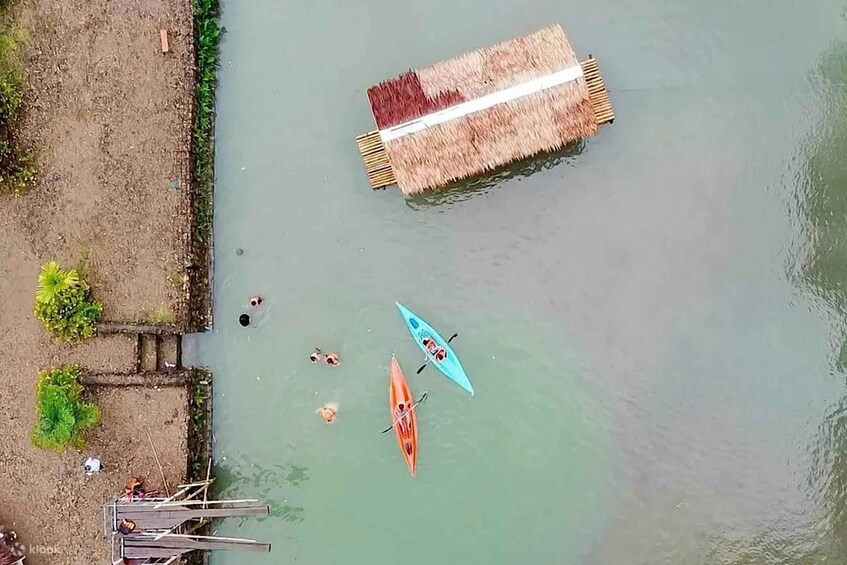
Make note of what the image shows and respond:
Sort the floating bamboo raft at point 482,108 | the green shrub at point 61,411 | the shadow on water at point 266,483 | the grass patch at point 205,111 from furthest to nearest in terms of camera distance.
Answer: the shadow on water at point 266,483 → the grass patch at point 205,111 → the green shrub at point 61,411 → the floating bamboo raft at point 482,108

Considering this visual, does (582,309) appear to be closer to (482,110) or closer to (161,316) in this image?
(482,110)

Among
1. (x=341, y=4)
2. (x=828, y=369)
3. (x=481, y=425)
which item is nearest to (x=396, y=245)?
(x=481, y=425)

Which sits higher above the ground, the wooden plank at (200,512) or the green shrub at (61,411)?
the green shrub at (61,411)

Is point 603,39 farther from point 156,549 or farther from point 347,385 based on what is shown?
point 156,549

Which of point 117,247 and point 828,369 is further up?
point 117,247

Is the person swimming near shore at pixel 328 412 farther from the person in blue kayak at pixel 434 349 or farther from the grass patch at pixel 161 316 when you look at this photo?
the grass patch at pixel 161 316

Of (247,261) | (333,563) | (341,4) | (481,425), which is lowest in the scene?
(333,563)

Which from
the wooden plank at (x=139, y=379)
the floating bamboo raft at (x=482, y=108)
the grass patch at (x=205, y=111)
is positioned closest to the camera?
the floating bamboo raft at (x=482, y=108)

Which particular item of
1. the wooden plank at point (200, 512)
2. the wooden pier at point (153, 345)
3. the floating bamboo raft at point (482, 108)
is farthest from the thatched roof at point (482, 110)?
→ the wooden plank at point (200, 512)
